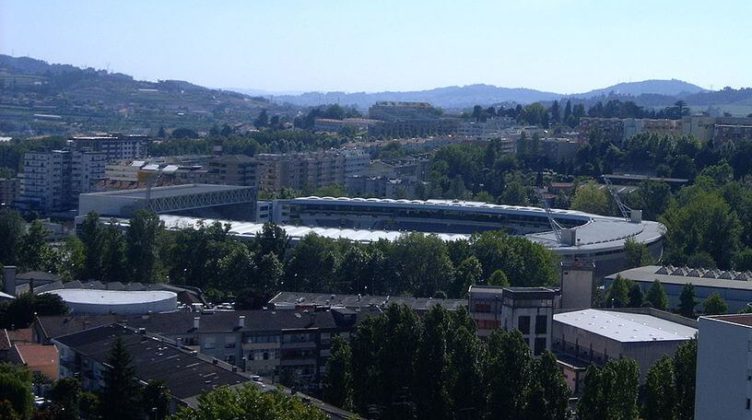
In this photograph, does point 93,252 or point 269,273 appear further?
point 93,252

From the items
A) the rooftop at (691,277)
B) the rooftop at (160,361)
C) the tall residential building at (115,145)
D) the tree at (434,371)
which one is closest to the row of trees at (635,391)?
the tree at (434,371)

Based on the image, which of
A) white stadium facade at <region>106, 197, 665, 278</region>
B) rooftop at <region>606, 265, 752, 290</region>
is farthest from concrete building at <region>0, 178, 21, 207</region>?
rooftop at <region>606, 265, 752, 290</region>

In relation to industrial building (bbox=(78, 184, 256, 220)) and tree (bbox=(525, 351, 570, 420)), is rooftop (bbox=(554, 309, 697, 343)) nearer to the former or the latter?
tree (bbox=(525, 351, 570, 420))

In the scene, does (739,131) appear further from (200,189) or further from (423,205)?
(200,189)

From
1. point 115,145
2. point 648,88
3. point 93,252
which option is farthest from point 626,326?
point 648,88

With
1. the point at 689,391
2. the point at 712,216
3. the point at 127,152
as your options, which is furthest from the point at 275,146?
the point at 689,391

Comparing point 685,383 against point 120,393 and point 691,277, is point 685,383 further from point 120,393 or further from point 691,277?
point 691,277

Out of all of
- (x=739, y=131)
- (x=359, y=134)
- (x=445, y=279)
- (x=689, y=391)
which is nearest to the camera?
(x=689, y=391)
